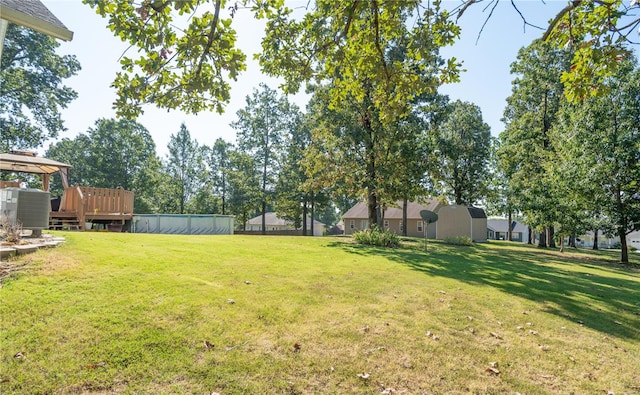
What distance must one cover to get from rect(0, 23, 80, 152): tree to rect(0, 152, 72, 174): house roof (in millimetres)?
10442

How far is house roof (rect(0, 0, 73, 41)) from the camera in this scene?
5.01m

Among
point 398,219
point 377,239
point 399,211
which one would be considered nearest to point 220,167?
point 398,219

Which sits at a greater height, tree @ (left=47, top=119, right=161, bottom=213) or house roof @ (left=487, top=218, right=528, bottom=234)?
tree @ (left=47, top=119, right=161, bottom=213)

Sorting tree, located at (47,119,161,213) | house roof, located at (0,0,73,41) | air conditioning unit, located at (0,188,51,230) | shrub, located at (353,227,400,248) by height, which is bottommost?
shrub, located at (353,227,400,248)

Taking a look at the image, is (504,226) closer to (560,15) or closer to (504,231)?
(504,231)

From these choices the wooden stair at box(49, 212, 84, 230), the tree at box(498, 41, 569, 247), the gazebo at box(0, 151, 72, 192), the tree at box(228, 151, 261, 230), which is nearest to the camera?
the gazebo at box(0, 151, 72, 192)

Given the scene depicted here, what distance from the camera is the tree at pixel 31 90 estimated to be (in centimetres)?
2034

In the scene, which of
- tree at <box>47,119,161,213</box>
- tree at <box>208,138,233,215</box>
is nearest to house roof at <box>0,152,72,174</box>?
tree at <box>47,119,161,213</box>

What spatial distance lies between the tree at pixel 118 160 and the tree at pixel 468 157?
35559 millimetres

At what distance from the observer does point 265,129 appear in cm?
3850

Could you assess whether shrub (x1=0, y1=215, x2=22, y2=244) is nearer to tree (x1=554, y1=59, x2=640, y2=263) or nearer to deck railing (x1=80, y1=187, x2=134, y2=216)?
deck railing (x1=80, y1=187, x2=134, y2=216)

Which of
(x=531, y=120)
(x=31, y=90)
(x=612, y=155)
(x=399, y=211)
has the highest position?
(x=531, y=120)

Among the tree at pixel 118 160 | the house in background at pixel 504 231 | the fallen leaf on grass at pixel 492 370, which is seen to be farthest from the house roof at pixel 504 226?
the fallen leaf on grass at pixel 492 370

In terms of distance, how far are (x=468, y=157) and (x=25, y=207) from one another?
3753 cm
